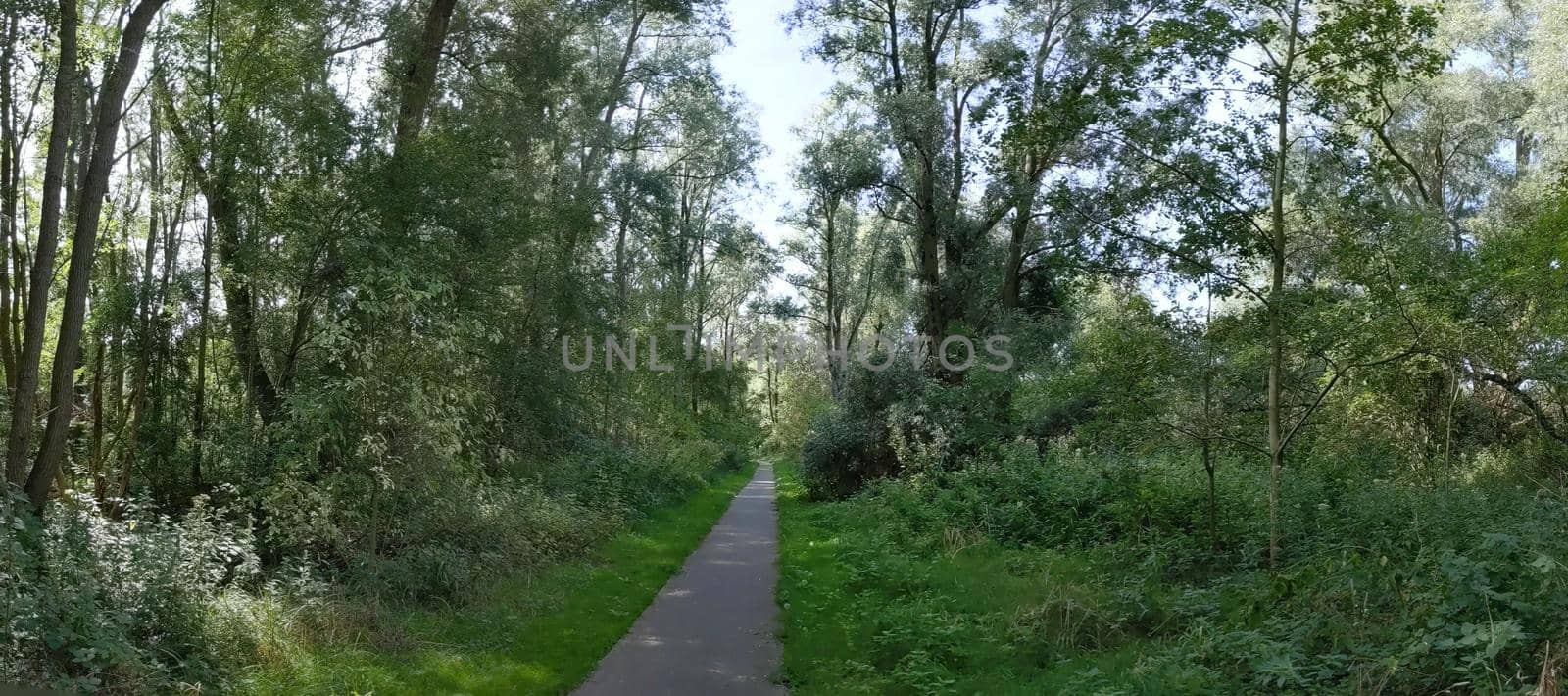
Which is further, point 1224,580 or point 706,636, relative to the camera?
point 706,636

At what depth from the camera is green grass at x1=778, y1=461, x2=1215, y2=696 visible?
6.57 m

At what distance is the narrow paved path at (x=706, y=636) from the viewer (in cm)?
738

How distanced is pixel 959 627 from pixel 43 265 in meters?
8.23

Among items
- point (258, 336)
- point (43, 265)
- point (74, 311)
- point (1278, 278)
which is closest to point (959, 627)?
point (1278, 278)

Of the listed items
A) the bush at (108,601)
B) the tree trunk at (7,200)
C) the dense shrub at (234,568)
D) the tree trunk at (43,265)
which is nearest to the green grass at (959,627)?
the dense shrub at (234,568)

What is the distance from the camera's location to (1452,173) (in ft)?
72.4

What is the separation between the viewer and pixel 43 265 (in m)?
7.76

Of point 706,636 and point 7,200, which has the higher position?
point 7,200

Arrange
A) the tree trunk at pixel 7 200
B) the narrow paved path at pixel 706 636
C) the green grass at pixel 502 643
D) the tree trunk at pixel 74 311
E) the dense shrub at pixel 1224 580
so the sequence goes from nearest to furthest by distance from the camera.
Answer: the dense shrub at pixel 1224 580 → the green grass at pixel 502 643 → the narrow paved path at pixel 706 636 → the tree trunk at pixel 74 311 → the tree trunk at pixel 7 200

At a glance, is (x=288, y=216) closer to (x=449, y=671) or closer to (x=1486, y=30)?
(x=449, y=671)

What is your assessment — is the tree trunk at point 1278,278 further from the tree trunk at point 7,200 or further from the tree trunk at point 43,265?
the tree trunk at point 7,200

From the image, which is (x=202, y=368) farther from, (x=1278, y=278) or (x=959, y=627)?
(x=1278, y=278)

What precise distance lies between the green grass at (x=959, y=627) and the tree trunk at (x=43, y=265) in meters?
6.84

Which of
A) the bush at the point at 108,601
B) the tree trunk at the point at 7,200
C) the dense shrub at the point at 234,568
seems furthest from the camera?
the tree trunk at the point at 7,200
